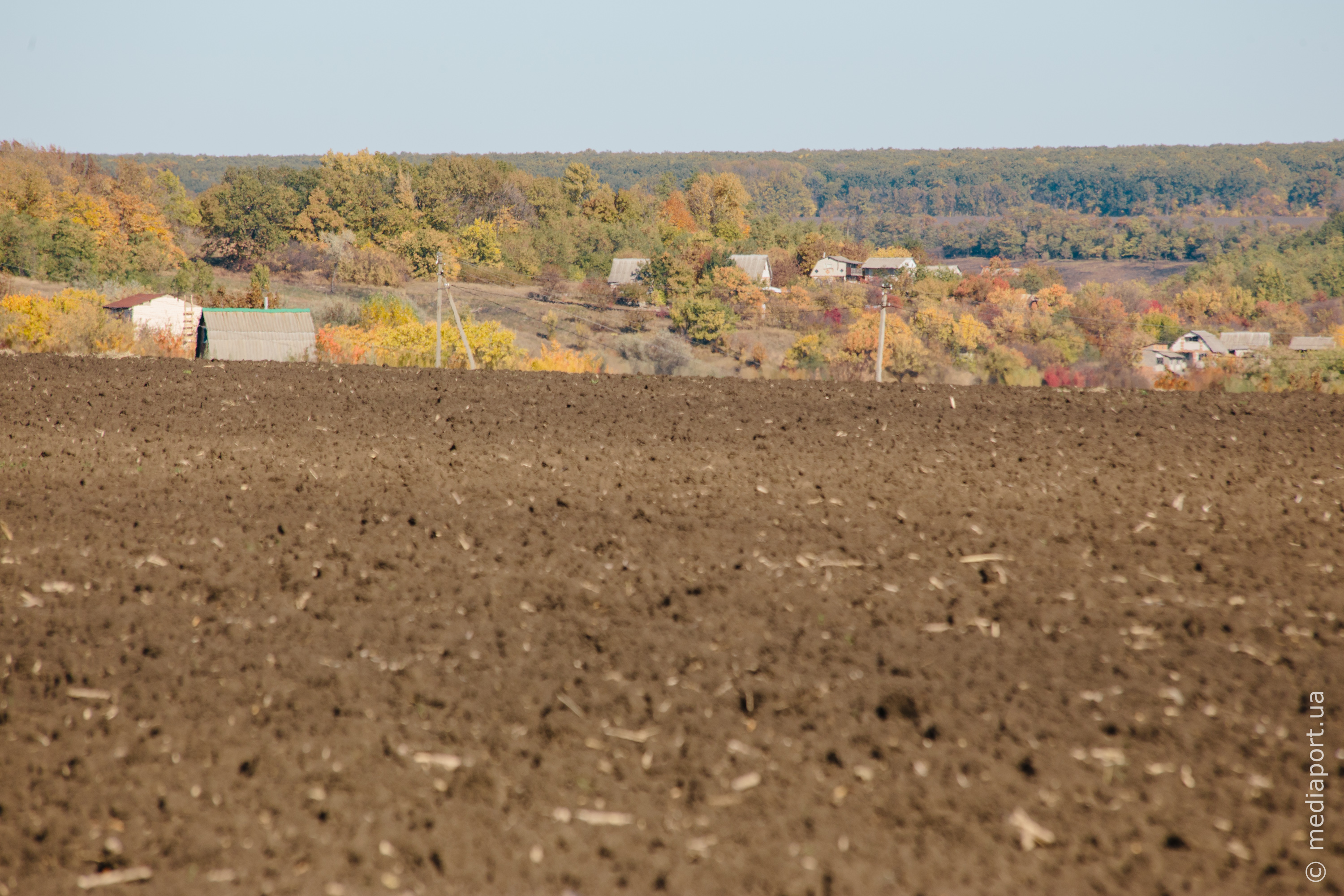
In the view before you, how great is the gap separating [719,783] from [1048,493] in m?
A: 4.94

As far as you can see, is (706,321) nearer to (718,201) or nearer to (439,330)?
(439,330)

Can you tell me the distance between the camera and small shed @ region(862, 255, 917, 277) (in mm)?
63719

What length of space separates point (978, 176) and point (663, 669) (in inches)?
5050

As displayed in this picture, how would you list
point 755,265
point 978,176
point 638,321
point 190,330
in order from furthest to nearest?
point 978,176 → point 755,265 → point 638,321 → point 190,330

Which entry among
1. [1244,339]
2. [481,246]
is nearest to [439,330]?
[1244,339]

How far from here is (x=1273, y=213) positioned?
3629 inches

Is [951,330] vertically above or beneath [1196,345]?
above

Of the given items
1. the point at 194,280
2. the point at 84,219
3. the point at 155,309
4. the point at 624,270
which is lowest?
the point at 155,309

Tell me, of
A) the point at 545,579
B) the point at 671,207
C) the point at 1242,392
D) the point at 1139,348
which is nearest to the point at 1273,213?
the point at 671,207

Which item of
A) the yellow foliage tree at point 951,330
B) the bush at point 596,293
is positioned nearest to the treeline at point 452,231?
the bush at point 596,293

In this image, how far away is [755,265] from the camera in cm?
6241

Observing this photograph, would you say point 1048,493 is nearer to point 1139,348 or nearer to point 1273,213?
point 1139,348

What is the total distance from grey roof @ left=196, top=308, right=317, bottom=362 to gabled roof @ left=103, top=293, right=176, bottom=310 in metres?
12.3

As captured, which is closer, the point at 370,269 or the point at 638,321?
the point at 638,321
